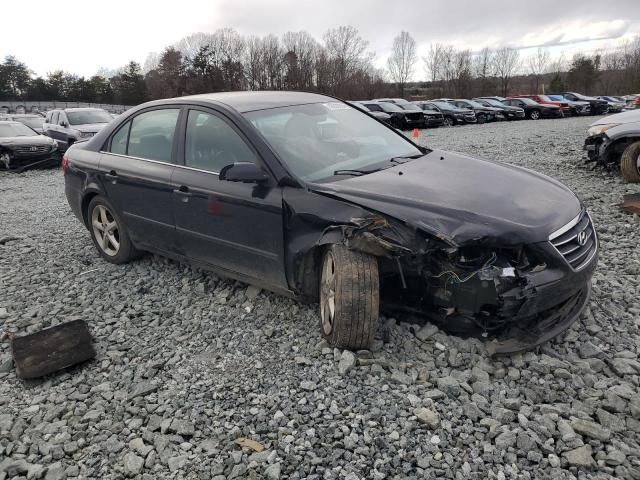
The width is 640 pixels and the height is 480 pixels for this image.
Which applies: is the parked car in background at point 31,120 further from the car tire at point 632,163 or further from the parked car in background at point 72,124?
the car tire at point 632,163

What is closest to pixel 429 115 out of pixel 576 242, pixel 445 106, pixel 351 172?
pixel 445 106

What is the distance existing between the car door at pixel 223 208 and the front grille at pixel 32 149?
11.2 meters

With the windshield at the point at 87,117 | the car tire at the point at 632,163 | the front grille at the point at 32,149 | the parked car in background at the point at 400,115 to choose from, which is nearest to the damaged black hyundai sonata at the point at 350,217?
A: the car tire at the point at 632,163

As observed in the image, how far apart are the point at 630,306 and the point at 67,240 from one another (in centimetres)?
572

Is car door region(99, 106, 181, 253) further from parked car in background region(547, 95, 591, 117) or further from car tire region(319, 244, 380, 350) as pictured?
parked car in background region(547, 95, 591, 117)

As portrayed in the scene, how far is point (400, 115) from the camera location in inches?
872

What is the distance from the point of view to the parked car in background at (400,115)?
72.3 feet

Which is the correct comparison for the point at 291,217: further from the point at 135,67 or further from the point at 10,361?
the point at 135,67

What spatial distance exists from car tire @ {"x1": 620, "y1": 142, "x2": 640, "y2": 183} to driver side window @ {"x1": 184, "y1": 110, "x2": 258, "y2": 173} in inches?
250

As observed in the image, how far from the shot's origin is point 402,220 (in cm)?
294

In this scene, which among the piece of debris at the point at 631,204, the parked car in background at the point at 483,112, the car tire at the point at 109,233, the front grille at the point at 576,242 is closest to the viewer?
the front grille at the point at 576,242

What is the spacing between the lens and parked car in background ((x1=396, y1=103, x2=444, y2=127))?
23397 millimetres

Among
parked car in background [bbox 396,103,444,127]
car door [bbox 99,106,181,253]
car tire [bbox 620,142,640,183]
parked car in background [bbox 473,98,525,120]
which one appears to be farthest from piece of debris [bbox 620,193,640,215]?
parked car in background [bbox 473,98,525,120]

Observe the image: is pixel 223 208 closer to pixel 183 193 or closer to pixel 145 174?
pixel 183 193
